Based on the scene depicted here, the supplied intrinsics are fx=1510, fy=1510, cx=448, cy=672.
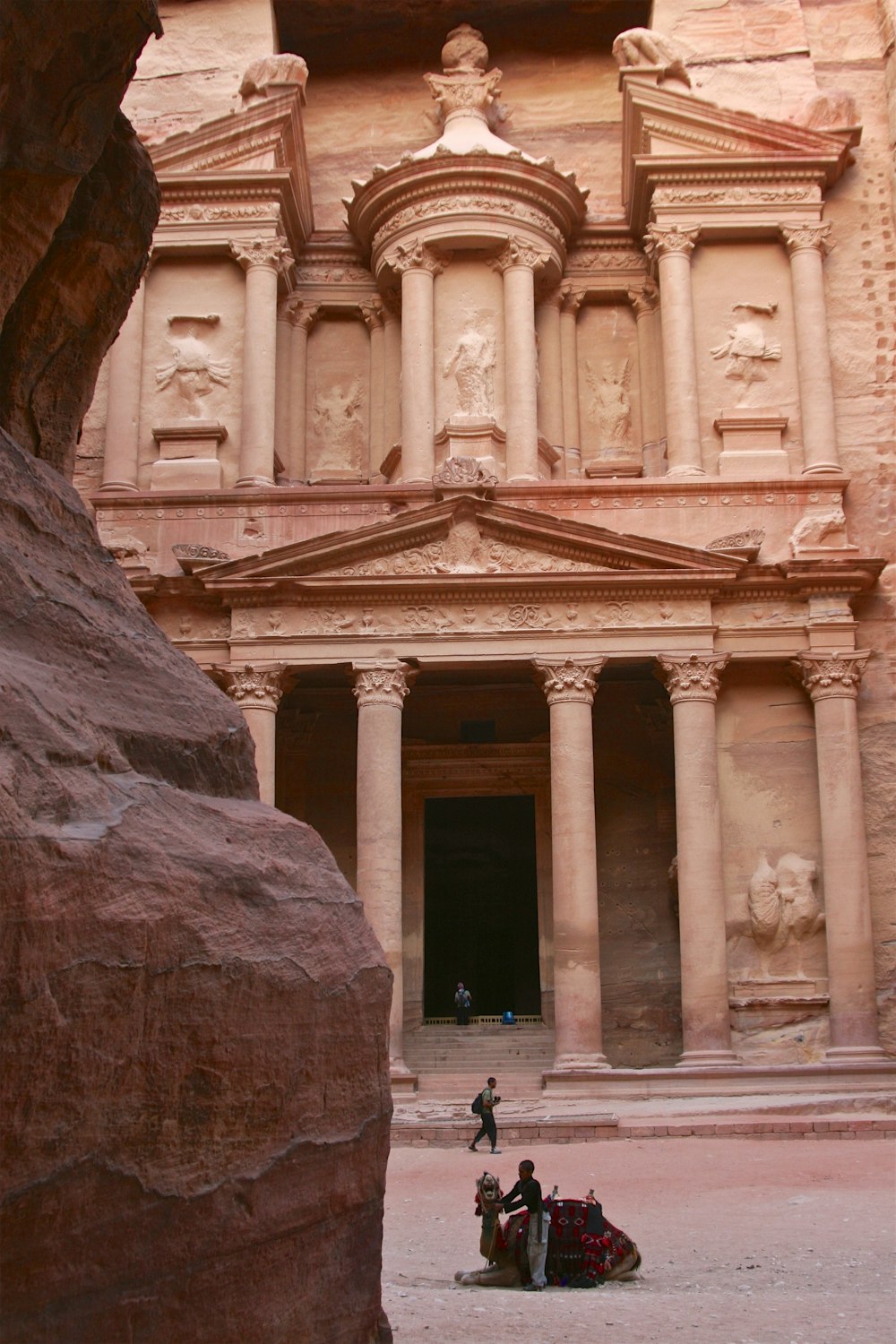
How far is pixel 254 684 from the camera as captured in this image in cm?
2173

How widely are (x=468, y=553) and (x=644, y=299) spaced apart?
753cm

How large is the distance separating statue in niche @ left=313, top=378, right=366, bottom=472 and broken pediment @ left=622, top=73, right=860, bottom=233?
6.21 metres

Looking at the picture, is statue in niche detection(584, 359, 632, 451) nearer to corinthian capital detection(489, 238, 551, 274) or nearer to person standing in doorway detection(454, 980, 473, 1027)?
corinthian capital detection(489, 238, 551, 274)

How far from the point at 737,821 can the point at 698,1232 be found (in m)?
11.5

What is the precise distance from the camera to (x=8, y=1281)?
3006 mm

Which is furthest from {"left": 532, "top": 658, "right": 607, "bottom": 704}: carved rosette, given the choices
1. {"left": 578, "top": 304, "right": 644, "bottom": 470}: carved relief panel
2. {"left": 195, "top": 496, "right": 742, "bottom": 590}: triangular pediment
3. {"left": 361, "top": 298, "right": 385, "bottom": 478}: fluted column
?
{"left": 361, "top": 298, "right": 385, "bottom": 478}: fluted column

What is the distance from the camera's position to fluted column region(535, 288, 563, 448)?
26250 millimetres

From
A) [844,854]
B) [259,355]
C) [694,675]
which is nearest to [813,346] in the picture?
[694,675]

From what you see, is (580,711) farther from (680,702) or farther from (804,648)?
(804,648)

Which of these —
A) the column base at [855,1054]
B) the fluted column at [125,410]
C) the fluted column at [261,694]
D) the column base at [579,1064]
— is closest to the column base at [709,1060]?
the column base at [579,1064]

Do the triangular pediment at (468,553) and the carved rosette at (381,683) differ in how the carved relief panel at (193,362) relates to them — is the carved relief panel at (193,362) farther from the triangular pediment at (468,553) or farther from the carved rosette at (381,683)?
the carved rosette at (381,683)

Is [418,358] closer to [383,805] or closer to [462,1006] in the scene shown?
[383,805]

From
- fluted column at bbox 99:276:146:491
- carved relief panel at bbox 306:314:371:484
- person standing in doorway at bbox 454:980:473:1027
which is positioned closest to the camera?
person standing in doorway at bbox 454:980:473:1027

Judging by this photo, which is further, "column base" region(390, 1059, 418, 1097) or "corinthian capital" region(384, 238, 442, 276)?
"corinthian capital" region(384, 238, 442, 276)
